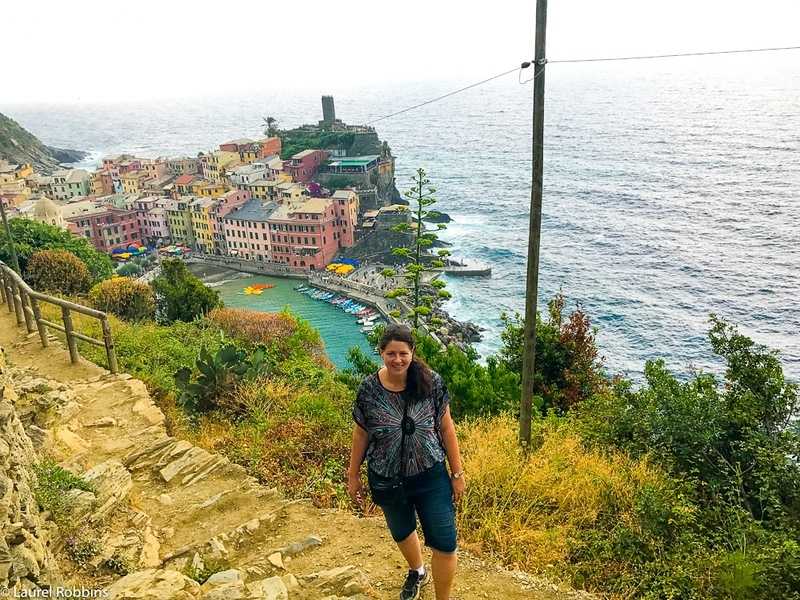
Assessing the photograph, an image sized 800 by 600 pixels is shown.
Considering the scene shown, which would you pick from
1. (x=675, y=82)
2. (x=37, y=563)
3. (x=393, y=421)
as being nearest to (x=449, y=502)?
(x=393, y=421)

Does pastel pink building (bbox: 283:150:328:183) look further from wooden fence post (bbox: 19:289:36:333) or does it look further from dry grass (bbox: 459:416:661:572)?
dry grass (bbox: 459:416:661:572)

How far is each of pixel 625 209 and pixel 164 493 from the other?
61.2m

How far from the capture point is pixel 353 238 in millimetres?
58906

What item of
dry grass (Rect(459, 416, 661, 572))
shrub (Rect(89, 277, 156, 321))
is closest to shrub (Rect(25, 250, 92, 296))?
shrub (Rect(89, 277, 156, 321))

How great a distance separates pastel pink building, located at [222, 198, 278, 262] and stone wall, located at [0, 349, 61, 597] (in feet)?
176

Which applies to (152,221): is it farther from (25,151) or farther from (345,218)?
(25,151)

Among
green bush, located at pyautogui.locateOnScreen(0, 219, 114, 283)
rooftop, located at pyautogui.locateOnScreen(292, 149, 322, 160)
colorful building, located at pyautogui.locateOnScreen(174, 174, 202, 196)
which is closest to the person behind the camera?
green bush, located at pyautogui.locateOnScreen(0, 219, 114, 283)

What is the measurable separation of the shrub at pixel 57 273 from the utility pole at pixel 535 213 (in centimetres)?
1484

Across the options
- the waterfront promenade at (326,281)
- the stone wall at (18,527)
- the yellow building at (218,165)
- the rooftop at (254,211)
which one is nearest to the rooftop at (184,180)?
the yellow building at (218,165)

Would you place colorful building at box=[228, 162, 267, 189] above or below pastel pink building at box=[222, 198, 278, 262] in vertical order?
above

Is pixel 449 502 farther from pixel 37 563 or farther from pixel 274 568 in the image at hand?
pixel 37 563

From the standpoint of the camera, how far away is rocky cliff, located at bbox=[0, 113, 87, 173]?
315ft

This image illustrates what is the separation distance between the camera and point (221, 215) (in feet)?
191

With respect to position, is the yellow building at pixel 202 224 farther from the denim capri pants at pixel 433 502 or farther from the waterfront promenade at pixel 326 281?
the denim capri pants at pixel 433 502
